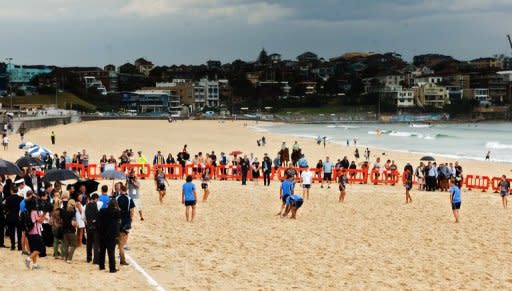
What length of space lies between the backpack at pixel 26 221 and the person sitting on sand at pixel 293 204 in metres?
6.85

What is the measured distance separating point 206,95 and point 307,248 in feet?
524

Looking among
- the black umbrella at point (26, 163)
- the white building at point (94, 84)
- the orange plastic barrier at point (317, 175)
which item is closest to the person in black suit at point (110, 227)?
the black umbrella at point (26, 163)

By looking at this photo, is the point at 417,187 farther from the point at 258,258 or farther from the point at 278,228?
the point at 258,258

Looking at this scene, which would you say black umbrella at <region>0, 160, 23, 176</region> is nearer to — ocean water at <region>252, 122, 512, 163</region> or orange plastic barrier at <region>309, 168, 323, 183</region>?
orange plastic barrier at <region>309, 168, 323, 183</region>

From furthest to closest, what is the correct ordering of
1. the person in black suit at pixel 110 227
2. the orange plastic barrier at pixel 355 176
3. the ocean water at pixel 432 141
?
the ocean water at pixel 432 141 < the orange plastic barrier at pixel 355 176 < the person in black suit at pixel 110 227

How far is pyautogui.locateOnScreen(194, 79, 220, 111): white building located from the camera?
16725cm

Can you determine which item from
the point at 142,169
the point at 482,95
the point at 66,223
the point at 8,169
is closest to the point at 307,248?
the point at 66,223

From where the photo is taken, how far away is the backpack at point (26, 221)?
9.36 m

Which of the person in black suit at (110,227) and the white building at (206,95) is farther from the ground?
the white building at (206,95)

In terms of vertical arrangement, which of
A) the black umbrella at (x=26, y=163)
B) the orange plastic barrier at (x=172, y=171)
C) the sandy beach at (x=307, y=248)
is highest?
the black umbrella at (x=26, y=163)

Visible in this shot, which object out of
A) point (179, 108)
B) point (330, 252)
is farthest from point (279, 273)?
point (179, 108)

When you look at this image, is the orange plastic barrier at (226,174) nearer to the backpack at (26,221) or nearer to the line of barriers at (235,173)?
the line of barriers at (235,173)

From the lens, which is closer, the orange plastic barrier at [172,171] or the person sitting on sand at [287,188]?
the person sitting on sand at [287,188]

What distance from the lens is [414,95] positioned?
169250mm
